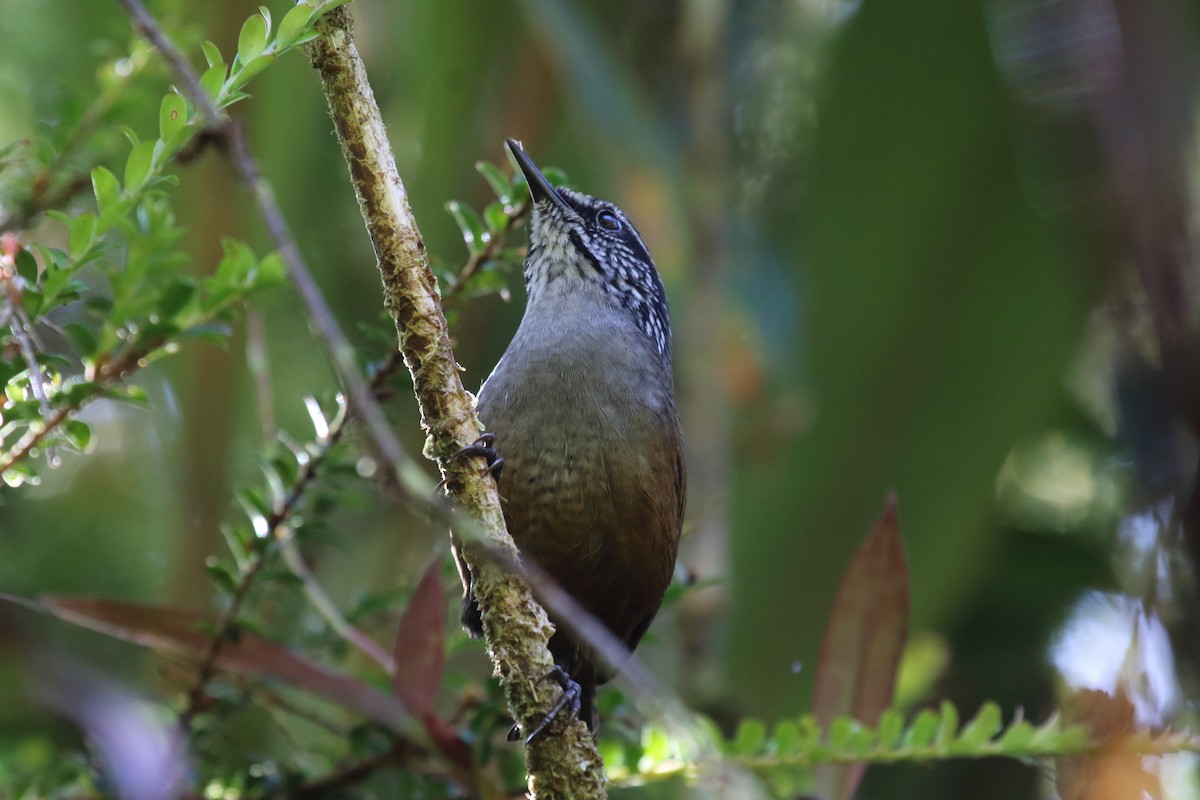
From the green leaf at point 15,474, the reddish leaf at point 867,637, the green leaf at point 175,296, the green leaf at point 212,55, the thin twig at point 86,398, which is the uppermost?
the green leaf at point 212,55

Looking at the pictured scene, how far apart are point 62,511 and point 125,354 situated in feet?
7.20

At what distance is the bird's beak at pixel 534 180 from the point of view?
3.43 metres

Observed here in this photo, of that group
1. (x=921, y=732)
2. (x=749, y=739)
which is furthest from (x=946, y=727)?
(x=749, y=739)

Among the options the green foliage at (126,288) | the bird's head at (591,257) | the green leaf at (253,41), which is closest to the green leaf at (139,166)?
→ the green foliage at (126,288)

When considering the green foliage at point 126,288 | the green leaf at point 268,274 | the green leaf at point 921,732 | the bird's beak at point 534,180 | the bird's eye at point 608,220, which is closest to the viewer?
the green foliage at point 126,288

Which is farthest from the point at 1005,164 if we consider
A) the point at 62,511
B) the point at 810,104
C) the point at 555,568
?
the point at 62,511

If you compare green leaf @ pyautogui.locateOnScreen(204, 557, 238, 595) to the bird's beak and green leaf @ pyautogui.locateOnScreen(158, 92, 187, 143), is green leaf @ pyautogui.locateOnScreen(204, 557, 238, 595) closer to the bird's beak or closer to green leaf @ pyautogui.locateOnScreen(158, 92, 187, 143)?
green leaf @ pyautogui.locateOnScreen(158, 92, 187, 143)

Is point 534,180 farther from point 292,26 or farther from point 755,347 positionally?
point 292,26

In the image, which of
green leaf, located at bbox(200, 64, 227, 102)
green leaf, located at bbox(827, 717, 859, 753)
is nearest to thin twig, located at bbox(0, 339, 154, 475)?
green leaf, located at bbox(200, 64, 227, 102)

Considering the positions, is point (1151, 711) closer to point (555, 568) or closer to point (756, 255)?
point (555, 568)

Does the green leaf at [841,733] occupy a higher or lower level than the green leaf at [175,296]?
lower

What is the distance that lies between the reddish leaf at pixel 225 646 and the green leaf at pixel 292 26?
1.30m

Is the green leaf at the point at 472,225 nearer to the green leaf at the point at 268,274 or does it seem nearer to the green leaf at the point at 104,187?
the green leaf at the point at 268,274

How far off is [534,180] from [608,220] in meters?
0.77
